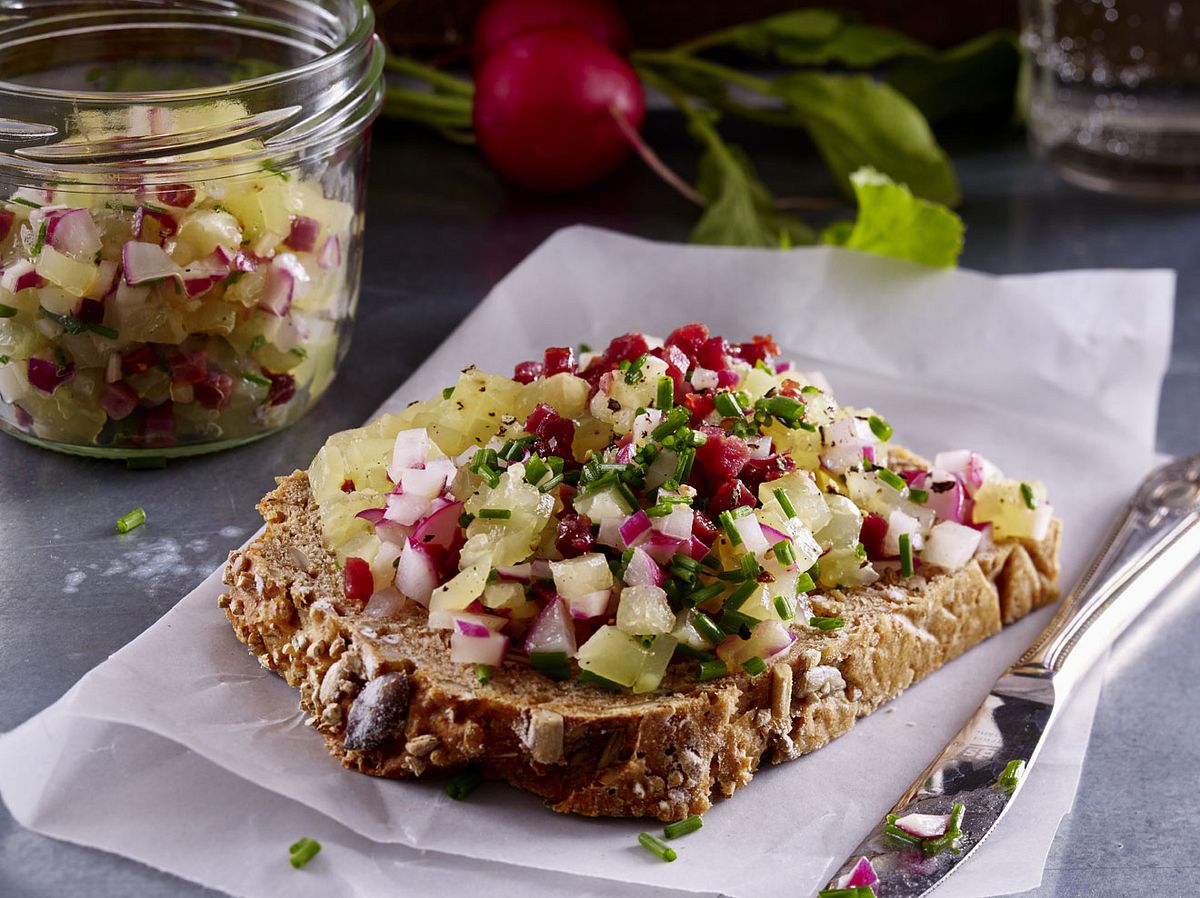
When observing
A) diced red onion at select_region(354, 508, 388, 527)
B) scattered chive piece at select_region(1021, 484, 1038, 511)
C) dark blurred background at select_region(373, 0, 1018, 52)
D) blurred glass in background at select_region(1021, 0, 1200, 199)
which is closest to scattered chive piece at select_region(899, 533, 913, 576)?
scattered chive piece at select_region(1021, 484, 1038, 511)

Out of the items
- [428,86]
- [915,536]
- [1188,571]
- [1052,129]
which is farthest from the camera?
[428,86]

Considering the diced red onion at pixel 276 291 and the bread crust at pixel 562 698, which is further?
the diced red onion at pixel 276 291

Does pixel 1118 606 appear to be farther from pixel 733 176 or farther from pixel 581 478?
pixel 733 176

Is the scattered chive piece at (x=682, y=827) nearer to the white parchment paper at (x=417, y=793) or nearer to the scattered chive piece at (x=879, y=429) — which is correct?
the white parchment paper at (x=417, y=793)

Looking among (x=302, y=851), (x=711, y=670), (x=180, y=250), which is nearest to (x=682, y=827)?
(x=711, y=670)

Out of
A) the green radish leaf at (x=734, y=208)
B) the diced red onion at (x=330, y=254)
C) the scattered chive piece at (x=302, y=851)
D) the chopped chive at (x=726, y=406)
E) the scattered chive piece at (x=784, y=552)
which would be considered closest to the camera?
the scattered chive piece at (x=302, y=851)

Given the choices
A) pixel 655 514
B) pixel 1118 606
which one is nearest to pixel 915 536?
pixel 1118 606

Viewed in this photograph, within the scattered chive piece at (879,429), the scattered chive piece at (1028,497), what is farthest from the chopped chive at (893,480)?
the scattered chive piece at (1028,497)
